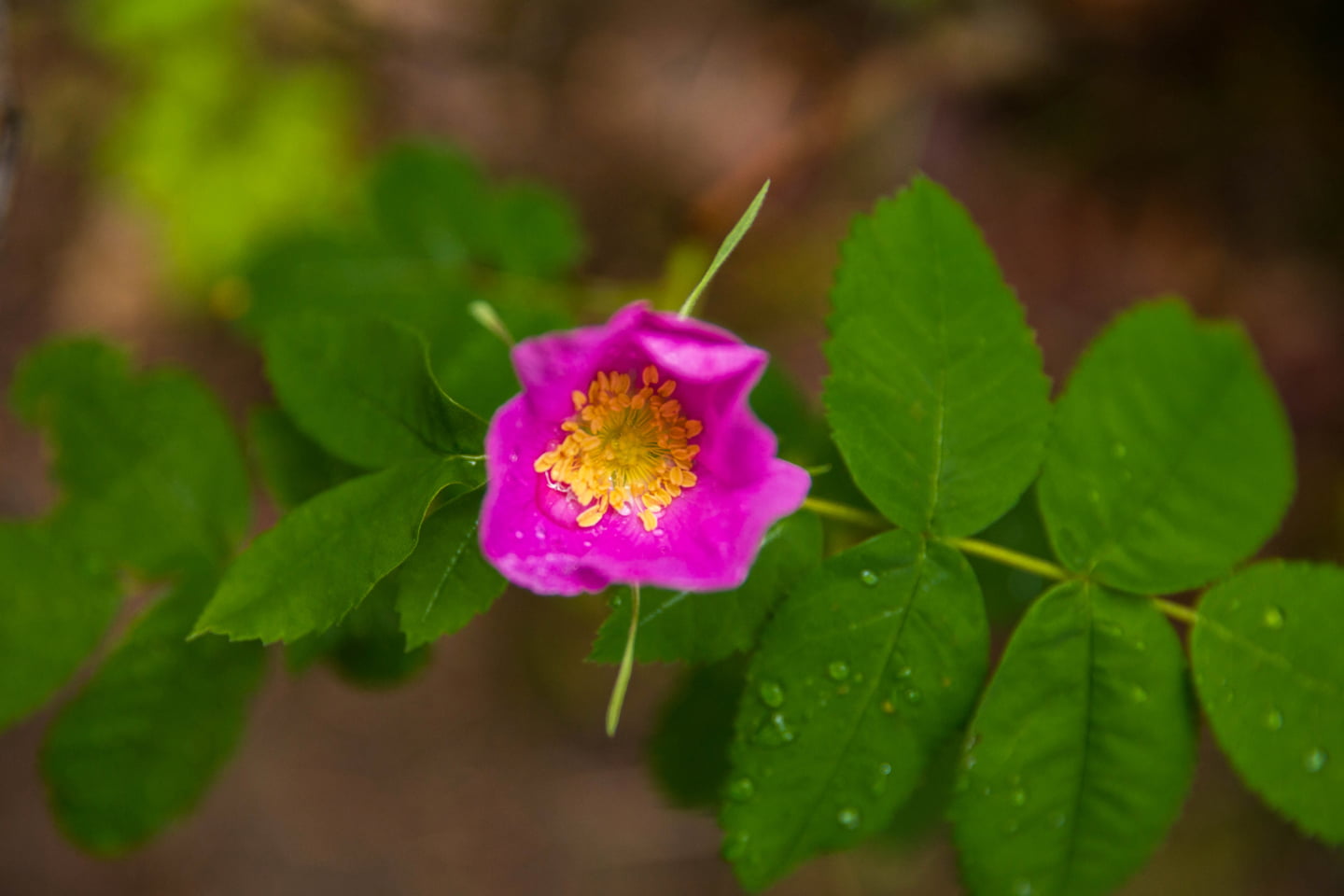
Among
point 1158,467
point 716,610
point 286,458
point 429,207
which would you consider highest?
point 1158,467

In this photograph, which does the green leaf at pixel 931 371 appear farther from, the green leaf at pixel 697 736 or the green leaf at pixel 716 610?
the green leaf at pixel 697 736

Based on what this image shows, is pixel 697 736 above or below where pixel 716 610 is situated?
below

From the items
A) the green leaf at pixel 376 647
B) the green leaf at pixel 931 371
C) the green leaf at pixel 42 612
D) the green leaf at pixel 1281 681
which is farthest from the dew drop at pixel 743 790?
the green leaf at pixel 42 612

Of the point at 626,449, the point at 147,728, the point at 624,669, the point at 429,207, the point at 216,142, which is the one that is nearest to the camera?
the point at 624,669

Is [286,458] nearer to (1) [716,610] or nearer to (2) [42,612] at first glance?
(2) [42,612]

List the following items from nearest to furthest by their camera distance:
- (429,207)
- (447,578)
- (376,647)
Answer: (447,578) → (376,647) → (429,207)

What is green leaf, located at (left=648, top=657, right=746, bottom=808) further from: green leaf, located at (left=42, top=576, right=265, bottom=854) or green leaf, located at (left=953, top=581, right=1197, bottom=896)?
green leaf, located at (left=42, top=576, right=265, bottom=854)

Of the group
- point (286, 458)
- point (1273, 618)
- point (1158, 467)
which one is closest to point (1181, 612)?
point (1273, 618)
